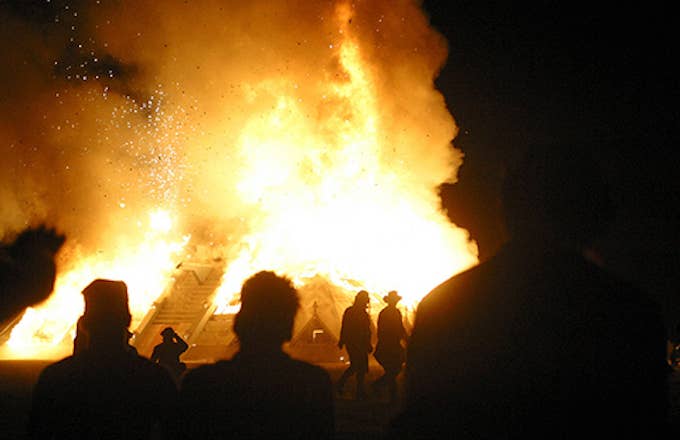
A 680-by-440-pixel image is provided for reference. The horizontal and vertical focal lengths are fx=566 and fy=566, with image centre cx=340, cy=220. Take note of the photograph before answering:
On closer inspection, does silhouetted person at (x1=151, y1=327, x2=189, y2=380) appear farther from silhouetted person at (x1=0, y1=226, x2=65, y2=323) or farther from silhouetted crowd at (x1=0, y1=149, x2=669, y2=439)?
silhouetted person at (x1=0, y1=226, x2=65, y2=323)

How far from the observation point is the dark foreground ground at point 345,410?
7238 mm

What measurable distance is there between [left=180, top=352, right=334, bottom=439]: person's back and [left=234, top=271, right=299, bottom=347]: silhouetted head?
104 mm

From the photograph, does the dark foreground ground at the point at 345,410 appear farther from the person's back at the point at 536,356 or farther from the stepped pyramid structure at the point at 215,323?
the person's back at the point at 536,356

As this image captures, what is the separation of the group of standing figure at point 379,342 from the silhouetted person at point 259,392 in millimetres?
7280

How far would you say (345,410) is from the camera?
354 inches

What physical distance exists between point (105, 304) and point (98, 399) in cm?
63

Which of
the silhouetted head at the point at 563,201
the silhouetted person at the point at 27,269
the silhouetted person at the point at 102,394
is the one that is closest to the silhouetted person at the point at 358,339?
the silhouetted person at the point at 102,394

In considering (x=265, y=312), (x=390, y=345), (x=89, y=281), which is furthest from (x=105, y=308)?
(x=89, y=281)

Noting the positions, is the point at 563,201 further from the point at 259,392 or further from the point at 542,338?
the point at 259,392

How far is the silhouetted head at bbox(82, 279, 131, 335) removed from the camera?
3568mm

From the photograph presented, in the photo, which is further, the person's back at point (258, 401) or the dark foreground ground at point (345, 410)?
the dark foreground ground at point (345, 410)

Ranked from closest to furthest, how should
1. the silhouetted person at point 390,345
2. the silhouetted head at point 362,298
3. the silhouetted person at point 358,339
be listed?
the silhouetted person at point 390,345, the silhouetted person at point 358,339, the silhouetted head at point 362,298

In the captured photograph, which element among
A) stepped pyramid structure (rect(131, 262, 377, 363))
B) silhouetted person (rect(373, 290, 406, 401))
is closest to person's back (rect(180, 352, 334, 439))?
silhouetted person (rect(373, 290, 406, 401))

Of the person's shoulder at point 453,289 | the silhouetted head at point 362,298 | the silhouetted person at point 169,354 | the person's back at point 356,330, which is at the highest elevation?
the silhouetted head at point 362,298
